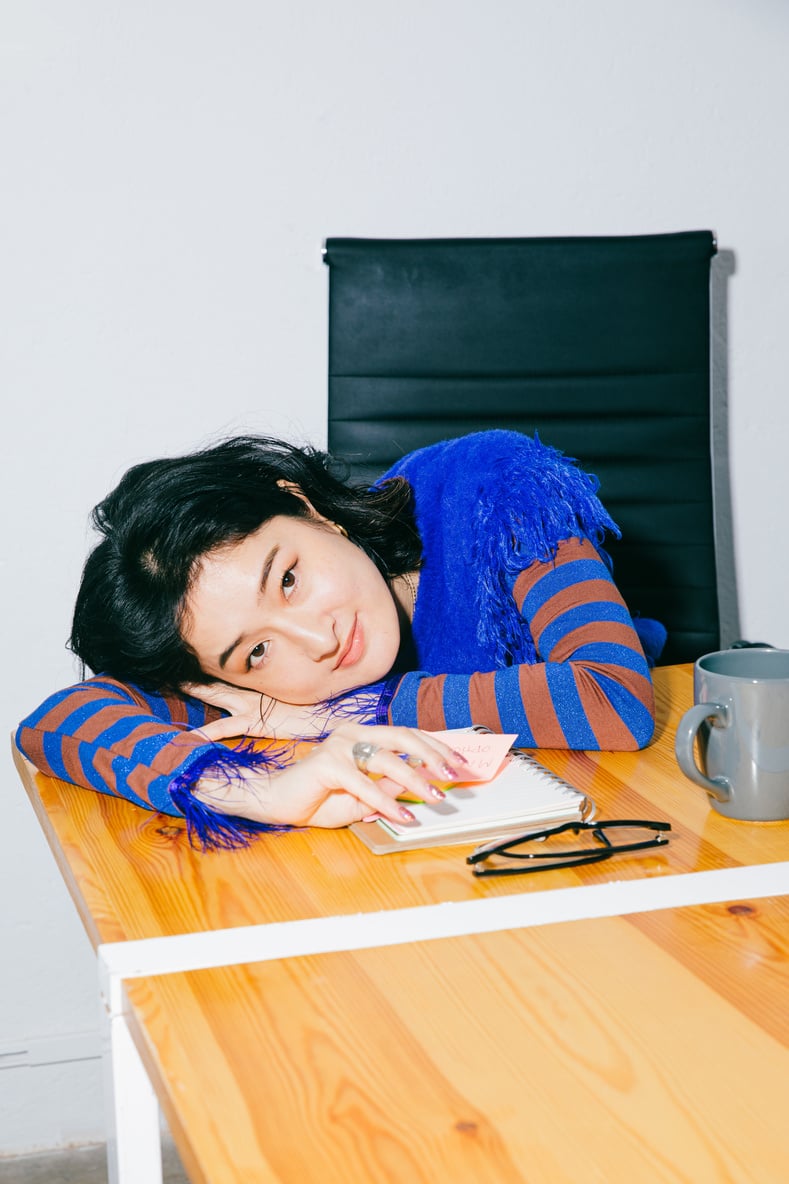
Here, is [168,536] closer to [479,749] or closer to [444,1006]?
[479,749]

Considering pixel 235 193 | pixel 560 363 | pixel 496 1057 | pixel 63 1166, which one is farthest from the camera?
pixel 63 1166

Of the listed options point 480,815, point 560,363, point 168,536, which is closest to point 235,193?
point 560,363

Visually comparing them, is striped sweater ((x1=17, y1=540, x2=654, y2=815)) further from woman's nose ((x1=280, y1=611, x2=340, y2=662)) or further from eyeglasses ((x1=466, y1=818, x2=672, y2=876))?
eyeglasses ((x1=466, y1=818, x2=672, y2=876))

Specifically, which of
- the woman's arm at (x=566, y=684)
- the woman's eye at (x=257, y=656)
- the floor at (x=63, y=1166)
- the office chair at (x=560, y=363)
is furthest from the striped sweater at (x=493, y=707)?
the floor at (x=63, y=1166)

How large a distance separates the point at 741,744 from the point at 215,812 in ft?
1.29

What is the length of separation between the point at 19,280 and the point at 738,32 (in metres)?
1.26

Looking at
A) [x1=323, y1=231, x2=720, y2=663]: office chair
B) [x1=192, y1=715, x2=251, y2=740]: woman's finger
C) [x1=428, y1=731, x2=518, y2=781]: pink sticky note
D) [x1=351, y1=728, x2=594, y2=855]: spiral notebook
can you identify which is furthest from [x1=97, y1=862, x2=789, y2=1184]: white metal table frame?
[x1=323, y1=231, x2=720, y2=663]: office chair

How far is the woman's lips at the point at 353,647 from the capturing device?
3.84 ft

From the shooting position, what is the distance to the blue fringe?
88cm

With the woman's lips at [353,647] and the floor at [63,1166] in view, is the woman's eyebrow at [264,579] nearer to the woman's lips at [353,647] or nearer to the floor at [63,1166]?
the woman's lips at [353,647]

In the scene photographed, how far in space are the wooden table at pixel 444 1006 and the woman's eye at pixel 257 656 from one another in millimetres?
294

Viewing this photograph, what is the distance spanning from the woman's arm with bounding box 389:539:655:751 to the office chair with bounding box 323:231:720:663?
1.70 ft

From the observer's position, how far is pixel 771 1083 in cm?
55

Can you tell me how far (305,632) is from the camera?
1.13 meters
